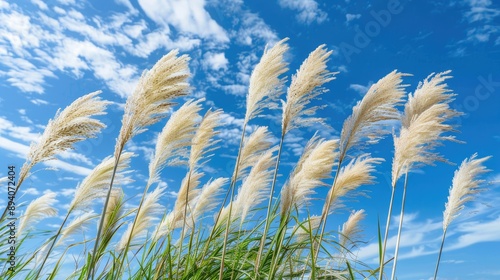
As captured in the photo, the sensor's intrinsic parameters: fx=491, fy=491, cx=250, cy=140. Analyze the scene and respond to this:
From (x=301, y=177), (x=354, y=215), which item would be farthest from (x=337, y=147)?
(x=354, y=215)

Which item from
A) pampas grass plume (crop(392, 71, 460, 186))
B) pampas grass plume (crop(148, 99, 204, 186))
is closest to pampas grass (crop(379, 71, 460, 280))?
pampas grass plume (crop(392, 71, 460, 186))

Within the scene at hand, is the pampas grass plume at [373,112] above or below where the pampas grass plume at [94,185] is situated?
above

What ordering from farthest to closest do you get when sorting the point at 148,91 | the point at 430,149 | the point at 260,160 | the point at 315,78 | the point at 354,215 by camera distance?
the point at 354,215, the point at 260,160, the point at 430,149, the point at 315,78, the point at 148,91

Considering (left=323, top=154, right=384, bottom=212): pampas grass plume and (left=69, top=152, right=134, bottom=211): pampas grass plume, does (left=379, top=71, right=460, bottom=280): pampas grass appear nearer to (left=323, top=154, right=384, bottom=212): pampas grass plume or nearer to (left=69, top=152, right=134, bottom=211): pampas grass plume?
(left=323, top=154, right=384, bottom=212): pampas grass plume

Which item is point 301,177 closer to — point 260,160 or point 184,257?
point 260,160

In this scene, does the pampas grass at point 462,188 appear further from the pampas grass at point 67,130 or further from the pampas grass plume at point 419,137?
the pampas grass at point 67,130

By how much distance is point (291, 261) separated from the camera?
382 cm

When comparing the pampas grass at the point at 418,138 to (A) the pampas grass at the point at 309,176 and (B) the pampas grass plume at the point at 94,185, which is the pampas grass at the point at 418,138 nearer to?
(A) the pampas grass at the point at 309,176

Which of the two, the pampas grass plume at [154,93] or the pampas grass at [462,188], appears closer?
the pampas grass plume at [154,93]

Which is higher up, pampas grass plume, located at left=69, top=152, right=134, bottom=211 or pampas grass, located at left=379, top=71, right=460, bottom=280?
pampas grass, located at left=379, top=71, right=460, bottom=280

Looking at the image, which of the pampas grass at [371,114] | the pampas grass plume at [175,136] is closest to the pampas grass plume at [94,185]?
the pampas grass plume at [175,136]

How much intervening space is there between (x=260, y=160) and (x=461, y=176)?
89.9 inches

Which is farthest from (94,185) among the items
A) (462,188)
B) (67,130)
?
(462,188)

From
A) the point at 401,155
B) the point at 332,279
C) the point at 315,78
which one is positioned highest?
the point at 315,78
